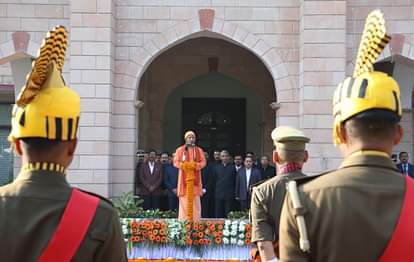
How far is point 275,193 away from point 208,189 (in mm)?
8511

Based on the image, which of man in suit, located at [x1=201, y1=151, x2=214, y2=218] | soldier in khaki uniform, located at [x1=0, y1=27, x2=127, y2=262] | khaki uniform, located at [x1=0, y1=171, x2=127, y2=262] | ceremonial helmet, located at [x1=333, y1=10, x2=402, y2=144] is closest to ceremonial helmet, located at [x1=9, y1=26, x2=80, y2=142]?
soldier in khaki uniform, located at [x1=0, y1=27, x2=127, y2=262]

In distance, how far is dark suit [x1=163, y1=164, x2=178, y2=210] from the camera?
12.0m

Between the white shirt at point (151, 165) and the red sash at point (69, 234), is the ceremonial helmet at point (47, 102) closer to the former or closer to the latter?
the red sash at point (69, 234)

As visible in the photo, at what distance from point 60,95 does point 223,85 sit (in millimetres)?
15548

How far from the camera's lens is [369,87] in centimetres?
211

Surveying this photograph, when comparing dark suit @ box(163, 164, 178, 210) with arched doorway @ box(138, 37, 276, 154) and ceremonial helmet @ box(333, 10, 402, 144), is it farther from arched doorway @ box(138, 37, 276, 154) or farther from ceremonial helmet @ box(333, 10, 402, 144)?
ceremonial helmet @ box(333, 10, 402, 144)

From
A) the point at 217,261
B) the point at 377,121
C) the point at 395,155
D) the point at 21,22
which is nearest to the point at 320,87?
the point at 395,155

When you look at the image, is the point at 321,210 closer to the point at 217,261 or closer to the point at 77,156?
the point at 217,261

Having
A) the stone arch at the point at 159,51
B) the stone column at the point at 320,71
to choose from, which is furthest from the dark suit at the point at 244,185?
the stone arch at the point at 159,51

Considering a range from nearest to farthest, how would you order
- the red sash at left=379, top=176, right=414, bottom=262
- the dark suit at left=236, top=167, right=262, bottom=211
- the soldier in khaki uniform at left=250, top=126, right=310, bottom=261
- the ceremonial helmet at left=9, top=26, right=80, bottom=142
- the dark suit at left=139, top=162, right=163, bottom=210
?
the red sash at left=379, top=176, right=414, bottom=262 < the ceremonial helmet at left=9, top=26, right=80, bottom=142 < the soldier in khaki uniform at left=250, top=126, right=310, bottom=261 < the dark suit at left=236, top=167, right=262, bottom=211 < the dark suit at left=139, top=162, right=163, bottom=210

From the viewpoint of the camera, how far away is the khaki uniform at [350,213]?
2020 mm

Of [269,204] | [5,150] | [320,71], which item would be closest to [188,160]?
[320,71]

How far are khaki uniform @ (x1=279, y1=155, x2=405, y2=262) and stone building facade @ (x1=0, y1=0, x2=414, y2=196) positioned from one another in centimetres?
954

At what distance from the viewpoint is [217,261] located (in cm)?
859
